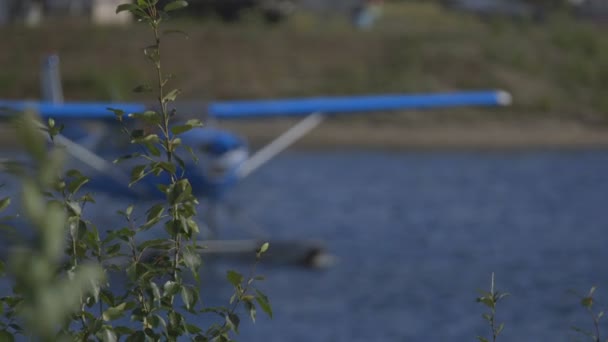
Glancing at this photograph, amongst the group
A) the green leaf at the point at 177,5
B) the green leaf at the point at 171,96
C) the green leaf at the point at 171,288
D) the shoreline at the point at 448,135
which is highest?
the shoreline at the point at 448,135

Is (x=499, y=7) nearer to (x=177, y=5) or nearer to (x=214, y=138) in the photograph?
(x=214, y=138)

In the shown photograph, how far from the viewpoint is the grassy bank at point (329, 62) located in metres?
25.5

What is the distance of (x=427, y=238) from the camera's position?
15273 millimetres

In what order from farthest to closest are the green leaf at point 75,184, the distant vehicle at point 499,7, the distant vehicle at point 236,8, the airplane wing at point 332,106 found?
the distant vehicle at point 499,7 < the distant vehicle at point 236,8 < the airplane wing at point 332,106 < the green leaf at point 75,184

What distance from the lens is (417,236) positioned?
50.7 feet

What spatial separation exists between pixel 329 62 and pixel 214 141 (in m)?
16.9

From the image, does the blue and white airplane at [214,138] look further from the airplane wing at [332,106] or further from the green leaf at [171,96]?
the green leaf at [171,96]

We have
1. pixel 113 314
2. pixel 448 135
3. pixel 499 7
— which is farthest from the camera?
pixel 499 7

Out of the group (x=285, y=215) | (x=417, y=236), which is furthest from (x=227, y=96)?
(x=417, y=236)

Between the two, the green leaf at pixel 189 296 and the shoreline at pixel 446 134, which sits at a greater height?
the shoreline at pixel 446 134

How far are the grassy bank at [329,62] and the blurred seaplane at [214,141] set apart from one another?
12379 mm

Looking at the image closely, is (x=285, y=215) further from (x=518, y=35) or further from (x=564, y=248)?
(x=518, y=35)

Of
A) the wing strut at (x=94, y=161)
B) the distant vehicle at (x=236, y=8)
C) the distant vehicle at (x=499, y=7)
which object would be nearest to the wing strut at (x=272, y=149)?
the wing strut at (x=94, y=161)

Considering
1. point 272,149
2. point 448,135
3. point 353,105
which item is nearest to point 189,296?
point 272,149
